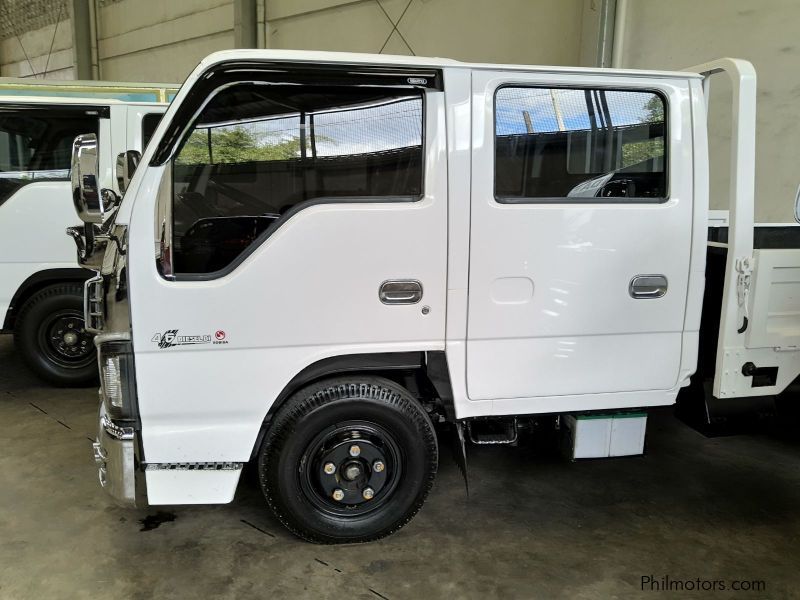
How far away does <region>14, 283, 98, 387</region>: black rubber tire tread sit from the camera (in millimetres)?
4730

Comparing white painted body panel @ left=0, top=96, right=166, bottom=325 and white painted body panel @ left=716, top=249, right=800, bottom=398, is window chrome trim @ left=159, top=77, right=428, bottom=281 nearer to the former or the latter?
white painted body panel @ left=716, top=249, right=800, bottom=398

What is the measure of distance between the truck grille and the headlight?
0.59ft

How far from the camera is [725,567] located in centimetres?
271

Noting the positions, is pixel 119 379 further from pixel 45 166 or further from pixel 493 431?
pixel 45 166

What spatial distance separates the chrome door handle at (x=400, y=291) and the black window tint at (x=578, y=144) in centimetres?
53

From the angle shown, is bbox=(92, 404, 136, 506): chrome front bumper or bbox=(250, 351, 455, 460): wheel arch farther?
bbox=(250, 351, 455, 460): wheel arch

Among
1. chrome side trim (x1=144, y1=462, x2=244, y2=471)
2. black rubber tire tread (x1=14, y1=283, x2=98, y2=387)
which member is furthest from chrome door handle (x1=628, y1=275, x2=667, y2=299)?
black rubber tire tread (x1=14, y1=283, x2=98, y2=387)

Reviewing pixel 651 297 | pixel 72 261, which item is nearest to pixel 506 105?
pixel 651 297

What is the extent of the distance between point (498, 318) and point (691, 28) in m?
4.49

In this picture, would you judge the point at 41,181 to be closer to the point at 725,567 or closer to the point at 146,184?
the point at 146,184

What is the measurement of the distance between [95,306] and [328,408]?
115cm

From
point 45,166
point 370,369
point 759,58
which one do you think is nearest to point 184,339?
point 370,369

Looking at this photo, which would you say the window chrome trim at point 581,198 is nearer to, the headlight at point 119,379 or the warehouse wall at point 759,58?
the headlight at point 119,379

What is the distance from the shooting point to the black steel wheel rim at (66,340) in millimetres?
4855
